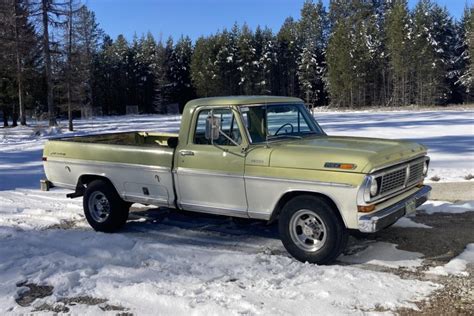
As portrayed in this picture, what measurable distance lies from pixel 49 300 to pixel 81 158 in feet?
10.7

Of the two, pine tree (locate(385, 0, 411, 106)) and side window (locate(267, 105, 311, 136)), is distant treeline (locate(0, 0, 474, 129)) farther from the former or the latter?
side window (locate(267, 105, 311, 136))

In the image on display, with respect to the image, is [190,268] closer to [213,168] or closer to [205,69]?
[213,168]

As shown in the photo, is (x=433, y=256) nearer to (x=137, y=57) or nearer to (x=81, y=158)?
(x=81, y=158)

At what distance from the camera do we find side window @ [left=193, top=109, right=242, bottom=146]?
6.27m

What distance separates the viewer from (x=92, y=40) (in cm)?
6181

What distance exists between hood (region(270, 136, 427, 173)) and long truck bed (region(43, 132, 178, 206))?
173cm

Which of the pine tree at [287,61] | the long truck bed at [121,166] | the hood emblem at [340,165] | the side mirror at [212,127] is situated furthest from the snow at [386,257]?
the pine tree at [287,61]

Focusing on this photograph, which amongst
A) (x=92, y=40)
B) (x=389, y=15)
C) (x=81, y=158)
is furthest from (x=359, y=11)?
(x=81, y=158)

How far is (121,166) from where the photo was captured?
7.27 m

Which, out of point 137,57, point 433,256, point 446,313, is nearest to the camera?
point 446,313

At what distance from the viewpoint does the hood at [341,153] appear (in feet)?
17.5

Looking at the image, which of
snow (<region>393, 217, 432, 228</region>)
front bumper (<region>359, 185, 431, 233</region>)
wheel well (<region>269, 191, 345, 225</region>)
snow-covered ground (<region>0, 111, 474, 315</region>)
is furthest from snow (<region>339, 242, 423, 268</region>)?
snow (<region>393, 217, 432, 228</region>)

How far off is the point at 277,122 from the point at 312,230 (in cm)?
160

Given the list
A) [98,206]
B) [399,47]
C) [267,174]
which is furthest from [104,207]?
[399,47]
